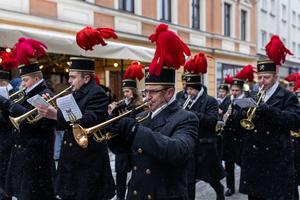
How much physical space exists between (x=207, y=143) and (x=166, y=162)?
3.70 m

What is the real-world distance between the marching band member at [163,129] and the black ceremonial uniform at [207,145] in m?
3.11

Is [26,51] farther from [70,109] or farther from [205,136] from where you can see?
[205,136]

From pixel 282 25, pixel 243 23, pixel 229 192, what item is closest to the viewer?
pixel 229 192

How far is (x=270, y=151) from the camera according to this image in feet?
17.8

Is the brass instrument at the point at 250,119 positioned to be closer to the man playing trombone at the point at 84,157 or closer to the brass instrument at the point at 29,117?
the man playing trombone at the point at 84,157

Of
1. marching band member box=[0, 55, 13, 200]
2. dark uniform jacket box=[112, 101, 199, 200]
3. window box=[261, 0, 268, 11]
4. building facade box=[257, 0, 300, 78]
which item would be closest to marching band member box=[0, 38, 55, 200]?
marching band member box=[0, 55, 13, 200]

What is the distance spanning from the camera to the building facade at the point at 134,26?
35.2ft

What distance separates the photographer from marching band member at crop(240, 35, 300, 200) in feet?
17.6

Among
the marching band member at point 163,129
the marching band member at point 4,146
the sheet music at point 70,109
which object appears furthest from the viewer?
the marching band member at point 4,146

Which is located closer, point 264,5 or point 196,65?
point 196,65

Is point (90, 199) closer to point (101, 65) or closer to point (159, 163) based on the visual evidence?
point (159, 163)

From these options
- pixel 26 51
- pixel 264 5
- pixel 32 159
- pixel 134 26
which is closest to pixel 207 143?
pixel 32 159

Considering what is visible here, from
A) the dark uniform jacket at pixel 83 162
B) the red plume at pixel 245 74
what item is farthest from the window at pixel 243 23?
the dark uniform jacket at pixel 83 162

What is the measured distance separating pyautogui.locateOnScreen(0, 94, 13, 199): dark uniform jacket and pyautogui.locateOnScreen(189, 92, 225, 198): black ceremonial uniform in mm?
2490
